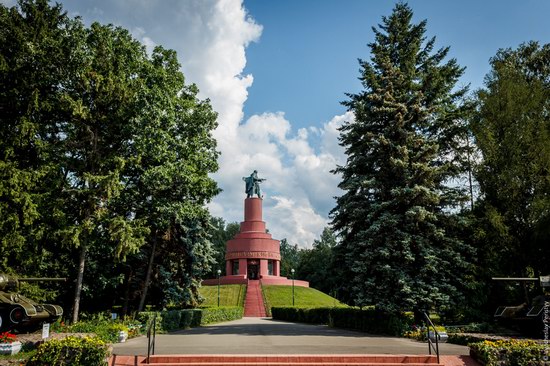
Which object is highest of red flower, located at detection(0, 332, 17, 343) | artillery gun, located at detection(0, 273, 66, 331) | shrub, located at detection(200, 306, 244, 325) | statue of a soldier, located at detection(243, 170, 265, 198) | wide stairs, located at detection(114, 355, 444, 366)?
statue of a soldier, located at detection(243, 170, 265, 198)

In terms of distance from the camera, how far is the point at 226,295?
Answer: 126 ft

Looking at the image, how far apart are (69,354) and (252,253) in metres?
34.7

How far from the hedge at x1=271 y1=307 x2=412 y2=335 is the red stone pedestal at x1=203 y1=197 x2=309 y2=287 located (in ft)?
50.3

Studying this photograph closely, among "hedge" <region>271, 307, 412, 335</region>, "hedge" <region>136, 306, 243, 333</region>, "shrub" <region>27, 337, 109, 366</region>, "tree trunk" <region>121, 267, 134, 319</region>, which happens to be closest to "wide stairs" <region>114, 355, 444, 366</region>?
"shrub" <region>27, 337, 109, 366</region>

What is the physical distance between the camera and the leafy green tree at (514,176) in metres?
17.6

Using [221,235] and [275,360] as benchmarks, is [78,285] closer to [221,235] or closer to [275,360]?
[275,360]

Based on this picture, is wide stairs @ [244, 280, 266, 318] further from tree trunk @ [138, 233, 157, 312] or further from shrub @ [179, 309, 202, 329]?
tree trunk @ [138, 233, 157, 312]

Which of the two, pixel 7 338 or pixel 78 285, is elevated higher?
pixel 78 285

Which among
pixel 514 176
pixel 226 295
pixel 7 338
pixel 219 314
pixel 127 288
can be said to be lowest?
pixel 219 314

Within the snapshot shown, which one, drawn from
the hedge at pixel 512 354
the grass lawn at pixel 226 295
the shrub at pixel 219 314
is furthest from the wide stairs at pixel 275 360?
the grass lawn at pixel 226 295

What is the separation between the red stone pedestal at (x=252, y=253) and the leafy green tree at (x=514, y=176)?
2691cm

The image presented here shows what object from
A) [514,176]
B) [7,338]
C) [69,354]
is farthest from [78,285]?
[514,176]

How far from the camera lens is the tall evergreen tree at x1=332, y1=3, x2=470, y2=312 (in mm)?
16594

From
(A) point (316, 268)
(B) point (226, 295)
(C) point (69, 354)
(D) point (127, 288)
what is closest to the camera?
(C) point (69, 354)
